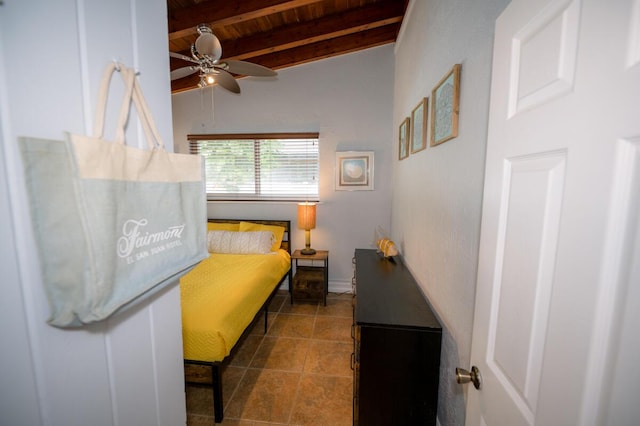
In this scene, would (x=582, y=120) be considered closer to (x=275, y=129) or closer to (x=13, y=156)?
(x=13, y=156)

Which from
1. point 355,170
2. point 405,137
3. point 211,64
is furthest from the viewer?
point 355,170

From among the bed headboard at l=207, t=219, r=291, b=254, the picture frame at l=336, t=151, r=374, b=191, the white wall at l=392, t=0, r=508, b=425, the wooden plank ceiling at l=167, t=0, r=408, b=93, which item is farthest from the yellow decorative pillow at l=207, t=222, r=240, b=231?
the white wall at l=392, t=0, r=508, b=425

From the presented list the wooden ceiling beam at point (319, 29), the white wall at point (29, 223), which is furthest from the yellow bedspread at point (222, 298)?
the wooden ceiling beam at point (319, 29)

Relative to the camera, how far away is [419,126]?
1.91 m

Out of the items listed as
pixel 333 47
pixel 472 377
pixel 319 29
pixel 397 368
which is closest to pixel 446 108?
pixel 472 377

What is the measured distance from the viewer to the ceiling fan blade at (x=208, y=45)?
1.65 meters

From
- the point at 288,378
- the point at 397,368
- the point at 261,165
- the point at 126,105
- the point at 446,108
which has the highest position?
the point at 446,108

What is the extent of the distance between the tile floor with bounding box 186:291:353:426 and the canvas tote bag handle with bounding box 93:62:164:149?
1.61 m

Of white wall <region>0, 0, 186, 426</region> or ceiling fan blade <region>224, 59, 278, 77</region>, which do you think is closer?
white wall <region>0, 0, 186, 426</region>

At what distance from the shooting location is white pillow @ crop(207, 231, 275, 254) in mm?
3160

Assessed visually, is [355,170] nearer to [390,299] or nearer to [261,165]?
[261,165]

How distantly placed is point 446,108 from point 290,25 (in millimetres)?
2261

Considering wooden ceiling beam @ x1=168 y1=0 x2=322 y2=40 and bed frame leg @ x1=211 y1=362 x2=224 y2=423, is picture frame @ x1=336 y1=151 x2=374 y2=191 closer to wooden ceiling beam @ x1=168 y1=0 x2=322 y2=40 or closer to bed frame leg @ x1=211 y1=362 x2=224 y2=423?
wooden ceiling beam @ x1=168 y1=0 x2=322 y2=40

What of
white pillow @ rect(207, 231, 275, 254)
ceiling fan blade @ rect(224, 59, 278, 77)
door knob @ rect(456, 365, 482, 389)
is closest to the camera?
door knob @ rect(456, 365, 482, 389)
